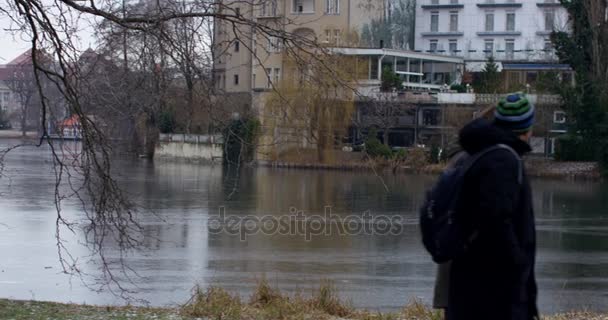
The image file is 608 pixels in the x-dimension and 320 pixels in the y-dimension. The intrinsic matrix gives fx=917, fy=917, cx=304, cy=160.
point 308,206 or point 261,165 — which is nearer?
point 308,206

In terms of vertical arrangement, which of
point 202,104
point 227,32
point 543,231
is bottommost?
point 543,231

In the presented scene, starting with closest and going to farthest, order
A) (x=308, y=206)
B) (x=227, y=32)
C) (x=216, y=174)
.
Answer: (x=227, y=32), (x=308, y=206), (x=216, y=174)

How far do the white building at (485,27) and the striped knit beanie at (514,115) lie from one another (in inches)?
2776

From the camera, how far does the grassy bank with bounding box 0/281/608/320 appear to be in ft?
Answer: 30.4

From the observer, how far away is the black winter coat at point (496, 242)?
423 cm

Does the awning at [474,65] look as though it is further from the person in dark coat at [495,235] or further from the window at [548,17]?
the person in dark coat at [495,235]

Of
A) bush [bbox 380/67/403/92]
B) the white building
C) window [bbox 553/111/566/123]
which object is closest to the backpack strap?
bush [bbox 380/67/403/92]

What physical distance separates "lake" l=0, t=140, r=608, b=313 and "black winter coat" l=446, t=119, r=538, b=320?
600cm

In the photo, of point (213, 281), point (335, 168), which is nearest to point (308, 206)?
point (213, 281)

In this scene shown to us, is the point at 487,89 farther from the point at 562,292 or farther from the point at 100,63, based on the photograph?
the point at 100,63

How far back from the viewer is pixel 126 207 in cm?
984

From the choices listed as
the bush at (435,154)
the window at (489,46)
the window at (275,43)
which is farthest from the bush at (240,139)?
the window at (489,46)

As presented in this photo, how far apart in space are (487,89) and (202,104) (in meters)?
54.4

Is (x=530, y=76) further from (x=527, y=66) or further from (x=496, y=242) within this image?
(x=496, y=242)
